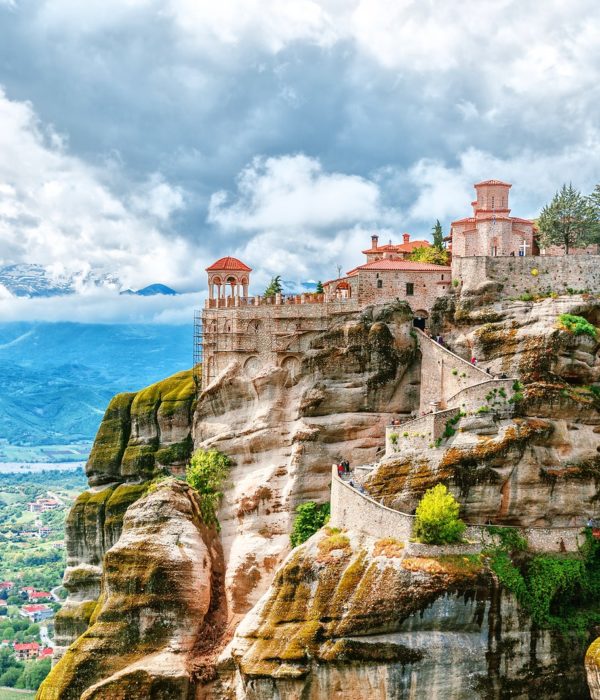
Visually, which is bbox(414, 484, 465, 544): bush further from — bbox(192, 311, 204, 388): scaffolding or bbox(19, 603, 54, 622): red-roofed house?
bbox(19, 603, 54, 622): red-roofed house

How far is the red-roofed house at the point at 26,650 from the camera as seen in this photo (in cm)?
13282

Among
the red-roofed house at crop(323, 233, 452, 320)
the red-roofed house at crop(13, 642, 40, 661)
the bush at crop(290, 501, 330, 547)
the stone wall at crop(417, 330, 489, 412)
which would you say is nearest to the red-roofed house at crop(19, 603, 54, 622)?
the red-roofed house at crop(13, 642, 40, 661)

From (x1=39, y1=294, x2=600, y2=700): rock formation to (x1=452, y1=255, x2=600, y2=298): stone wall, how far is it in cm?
168

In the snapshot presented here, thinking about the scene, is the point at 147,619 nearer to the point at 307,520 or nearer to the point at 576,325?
the point at 307,520

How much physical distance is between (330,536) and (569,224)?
85.7 ft

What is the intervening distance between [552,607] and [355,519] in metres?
10.6

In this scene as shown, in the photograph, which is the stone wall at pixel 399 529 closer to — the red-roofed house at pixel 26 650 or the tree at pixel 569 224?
the tree at pixel 569 224

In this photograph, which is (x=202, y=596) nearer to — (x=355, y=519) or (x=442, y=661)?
(x=355, y=519)

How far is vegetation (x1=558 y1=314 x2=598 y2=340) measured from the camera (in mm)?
59406

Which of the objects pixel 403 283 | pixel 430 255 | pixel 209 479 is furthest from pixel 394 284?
pixel 209 479

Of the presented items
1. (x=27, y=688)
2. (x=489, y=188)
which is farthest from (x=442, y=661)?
(x=27, y=688)

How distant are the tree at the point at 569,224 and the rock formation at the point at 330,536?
9.36 metres

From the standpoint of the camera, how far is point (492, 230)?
68688 mm

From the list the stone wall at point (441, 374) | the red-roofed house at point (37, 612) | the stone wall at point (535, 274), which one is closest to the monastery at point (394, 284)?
the stone wall at point (535, 274)
